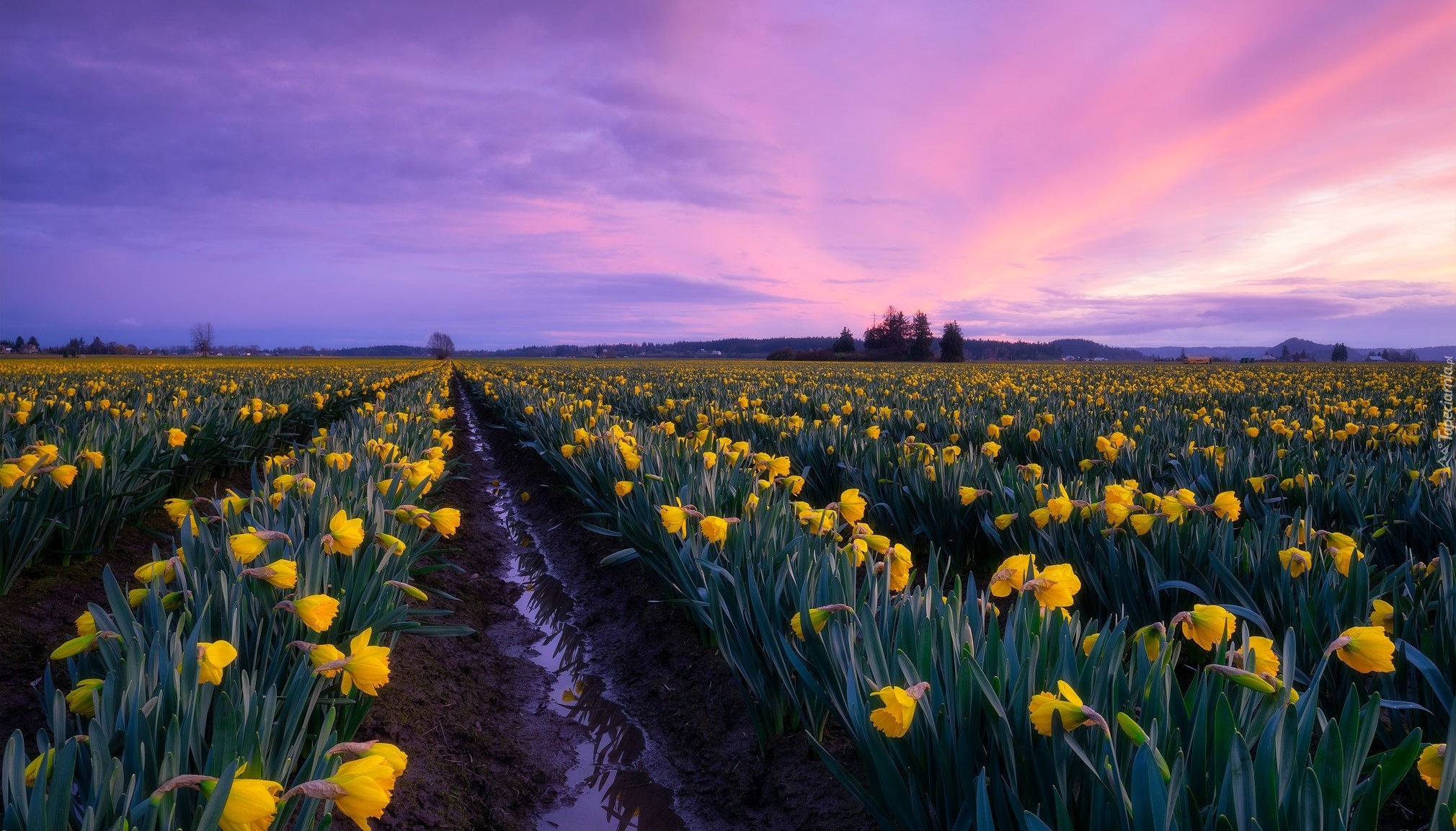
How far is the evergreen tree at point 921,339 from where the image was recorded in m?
84.2

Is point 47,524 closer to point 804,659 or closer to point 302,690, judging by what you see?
point 302,690

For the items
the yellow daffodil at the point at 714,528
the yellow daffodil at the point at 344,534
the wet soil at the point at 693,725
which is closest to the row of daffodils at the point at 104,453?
the yellow daffodil at the point at 344,534

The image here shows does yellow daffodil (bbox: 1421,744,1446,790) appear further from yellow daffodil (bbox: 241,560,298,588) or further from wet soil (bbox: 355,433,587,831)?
yellow daffodil (bbox: 241,560,298,588)

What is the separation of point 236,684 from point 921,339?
287 feet

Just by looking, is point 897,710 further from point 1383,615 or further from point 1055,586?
point 1383,615

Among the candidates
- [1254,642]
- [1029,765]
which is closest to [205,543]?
[1029,765]

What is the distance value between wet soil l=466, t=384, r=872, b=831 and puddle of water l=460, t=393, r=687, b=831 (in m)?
0.05

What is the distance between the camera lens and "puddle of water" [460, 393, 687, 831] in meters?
2.56

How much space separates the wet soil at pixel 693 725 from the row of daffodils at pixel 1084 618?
155mm

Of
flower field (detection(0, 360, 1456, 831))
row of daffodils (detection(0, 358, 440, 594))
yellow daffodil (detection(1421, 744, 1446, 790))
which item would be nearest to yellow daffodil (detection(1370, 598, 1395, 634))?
flower field (detection(0, 360, 1456, 831))

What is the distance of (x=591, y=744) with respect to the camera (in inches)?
119

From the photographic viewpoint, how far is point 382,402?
9.60 metres

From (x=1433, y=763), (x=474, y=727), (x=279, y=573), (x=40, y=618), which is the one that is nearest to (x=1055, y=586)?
(x=1433, y=763)

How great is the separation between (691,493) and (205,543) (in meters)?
2.08
